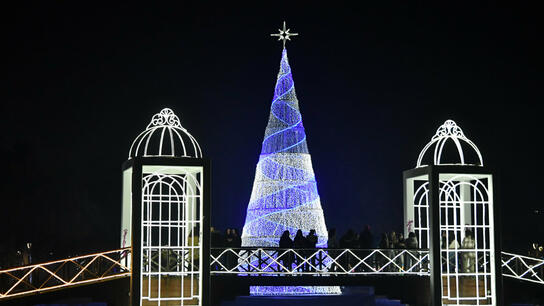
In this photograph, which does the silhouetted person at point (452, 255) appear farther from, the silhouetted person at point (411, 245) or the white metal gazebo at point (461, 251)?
the silhouetted person at point (411, 245)

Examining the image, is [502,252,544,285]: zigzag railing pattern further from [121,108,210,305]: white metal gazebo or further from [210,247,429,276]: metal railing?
[121,108,210,305]: white metal gazebo

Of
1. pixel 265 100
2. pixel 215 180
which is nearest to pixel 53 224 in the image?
pixel 215 180

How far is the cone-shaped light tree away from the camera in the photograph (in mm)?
26312

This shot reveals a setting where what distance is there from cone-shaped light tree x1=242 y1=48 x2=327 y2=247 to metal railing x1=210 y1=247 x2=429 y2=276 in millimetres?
4283

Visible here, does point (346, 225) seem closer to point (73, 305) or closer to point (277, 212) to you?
point (277, 212)

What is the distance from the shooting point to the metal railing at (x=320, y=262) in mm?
20547

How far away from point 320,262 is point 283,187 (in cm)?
599

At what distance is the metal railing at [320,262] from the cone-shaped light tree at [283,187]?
4.28m

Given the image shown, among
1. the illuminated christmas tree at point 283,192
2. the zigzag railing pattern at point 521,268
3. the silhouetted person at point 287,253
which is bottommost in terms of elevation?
the zigzag railing pattern at point 521,268

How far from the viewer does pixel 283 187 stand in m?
26.4

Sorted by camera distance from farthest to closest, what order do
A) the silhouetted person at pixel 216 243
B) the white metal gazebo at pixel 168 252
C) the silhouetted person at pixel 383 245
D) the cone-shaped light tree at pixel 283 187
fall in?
1. the cone-shaped light tree at pixel 283 187
2. the silhouetted person at pixel 383 245
3. the silhouetted person at pixel 216 243
4. the white metal gazebo at pixel 168 252

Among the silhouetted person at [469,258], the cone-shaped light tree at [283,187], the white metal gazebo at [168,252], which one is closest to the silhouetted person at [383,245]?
the silhouetted person at [469,258]

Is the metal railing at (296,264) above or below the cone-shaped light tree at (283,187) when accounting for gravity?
below

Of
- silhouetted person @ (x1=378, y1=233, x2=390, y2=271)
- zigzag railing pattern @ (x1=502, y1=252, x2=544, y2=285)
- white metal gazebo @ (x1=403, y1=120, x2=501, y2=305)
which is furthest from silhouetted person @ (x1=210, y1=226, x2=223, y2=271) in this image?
zigzag railing pattern @ (x1=502, y1=252, x2=544, y2=285)
